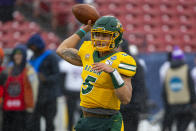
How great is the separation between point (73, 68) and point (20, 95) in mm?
1420

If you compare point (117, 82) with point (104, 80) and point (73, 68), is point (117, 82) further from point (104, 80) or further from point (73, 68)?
point (73, 68)

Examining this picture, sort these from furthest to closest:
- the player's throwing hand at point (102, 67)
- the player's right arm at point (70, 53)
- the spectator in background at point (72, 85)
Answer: the spectator in background at point (72, 85)
the player's right arm at point (70, 53)
the player's throwing hand at point (102, 67)

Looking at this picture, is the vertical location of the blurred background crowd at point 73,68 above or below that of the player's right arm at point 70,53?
below

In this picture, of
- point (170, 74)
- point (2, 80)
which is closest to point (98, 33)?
point (2, 80)

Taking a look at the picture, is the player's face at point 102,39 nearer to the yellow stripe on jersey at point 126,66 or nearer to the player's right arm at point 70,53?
the yellow stripe on jersey at point 126,66

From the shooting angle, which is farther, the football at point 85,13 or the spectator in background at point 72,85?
the spectator in background at point 72,85

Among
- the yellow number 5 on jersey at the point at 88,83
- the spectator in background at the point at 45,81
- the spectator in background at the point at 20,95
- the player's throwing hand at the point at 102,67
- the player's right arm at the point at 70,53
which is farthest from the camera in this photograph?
the spectator in background at the point at 45,81

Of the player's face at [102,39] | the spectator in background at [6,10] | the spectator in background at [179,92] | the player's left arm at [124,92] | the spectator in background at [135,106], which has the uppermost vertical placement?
the player's face at [102,39]

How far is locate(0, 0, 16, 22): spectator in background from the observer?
9.93m

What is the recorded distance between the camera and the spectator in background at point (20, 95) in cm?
624

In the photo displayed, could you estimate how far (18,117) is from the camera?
6.36 metres

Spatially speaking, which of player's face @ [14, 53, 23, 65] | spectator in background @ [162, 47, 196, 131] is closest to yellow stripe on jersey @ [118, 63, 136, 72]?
player's face @ [14, 53, 23, 65]

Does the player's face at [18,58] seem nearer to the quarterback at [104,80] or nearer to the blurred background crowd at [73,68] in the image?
the blurred background crowd at [73,68]

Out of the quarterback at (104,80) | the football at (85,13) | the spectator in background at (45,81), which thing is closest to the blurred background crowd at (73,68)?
the spectator in background at (45,81)
